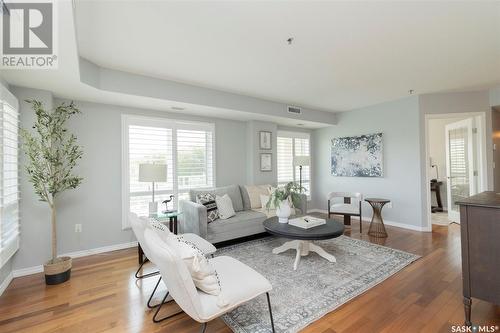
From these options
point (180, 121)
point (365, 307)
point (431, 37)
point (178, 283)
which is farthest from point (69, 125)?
point (431, 37)

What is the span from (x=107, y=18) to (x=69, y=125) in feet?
6.87

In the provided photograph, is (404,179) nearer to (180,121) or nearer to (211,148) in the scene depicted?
(211,148)

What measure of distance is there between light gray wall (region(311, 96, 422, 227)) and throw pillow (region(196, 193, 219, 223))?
139 inches

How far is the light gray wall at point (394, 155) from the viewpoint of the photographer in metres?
4.58

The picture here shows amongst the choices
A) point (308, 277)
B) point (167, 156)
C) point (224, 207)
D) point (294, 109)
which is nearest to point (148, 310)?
point (308, 277)

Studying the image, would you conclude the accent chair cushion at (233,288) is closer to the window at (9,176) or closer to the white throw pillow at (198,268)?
the white throw pillow at (198,268)

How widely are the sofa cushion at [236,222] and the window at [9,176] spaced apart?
227cm

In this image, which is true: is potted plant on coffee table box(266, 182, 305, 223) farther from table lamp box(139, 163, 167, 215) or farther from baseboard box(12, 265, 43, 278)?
baseboard box(12, 265, 43, 278)

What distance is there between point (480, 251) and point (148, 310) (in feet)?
9.53

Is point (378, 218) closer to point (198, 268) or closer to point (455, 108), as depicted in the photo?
point (455, 108)

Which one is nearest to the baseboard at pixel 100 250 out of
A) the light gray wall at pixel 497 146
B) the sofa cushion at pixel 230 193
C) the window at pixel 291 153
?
the sofa cushion at pixel 230 193
